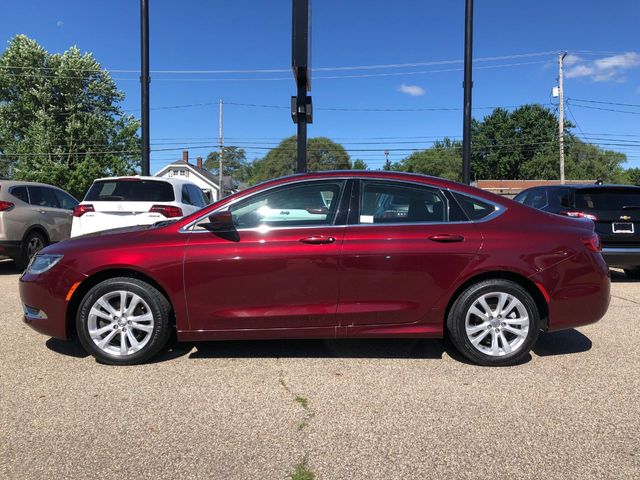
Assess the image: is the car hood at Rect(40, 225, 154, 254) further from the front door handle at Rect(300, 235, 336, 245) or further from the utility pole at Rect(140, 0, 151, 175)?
the utility pole at Rect(140, 0, 151, 175)

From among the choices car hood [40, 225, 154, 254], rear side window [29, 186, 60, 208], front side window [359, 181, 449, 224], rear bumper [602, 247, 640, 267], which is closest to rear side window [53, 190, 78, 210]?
rear side window [29, 186, 60, 208]

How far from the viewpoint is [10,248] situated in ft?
27.5

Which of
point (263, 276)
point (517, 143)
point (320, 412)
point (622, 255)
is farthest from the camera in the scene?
point (517, 143)

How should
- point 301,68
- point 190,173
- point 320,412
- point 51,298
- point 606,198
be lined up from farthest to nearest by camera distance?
point 190,173 < point 301,68 < point 606,198 < point 51,298 < point 320,412

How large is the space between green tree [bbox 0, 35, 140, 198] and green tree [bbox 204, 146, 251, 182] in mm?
62485

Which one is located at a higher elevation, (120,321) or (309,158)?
(309,158)

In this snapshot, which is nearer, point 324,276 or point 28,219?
point 324,276

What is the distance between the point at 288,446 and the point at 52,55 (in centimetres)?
3965

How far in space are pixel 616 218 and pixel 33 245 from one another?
32.4 ft

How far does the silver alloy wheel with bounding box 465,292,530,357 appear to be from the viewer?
399cm

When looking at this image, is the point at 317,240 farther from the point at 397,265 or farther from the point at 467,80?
the point at 467,80

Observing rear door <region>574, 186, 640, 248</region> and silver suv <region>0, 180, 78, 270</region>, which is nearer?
rear door <region>574, 186, 640, 248</region>

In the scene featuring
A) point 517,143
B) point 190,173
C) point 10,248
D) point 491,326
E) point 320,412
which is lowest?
point 320,412

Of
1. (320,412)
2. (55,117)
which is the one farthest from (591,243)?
(55,117)
